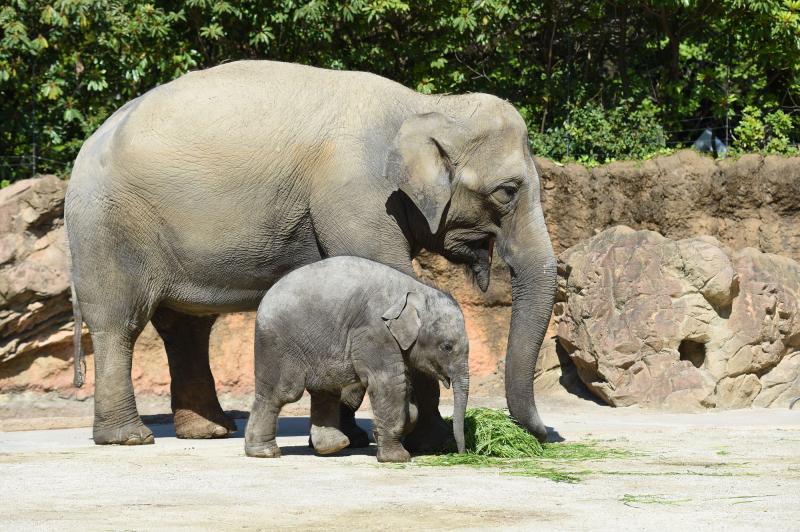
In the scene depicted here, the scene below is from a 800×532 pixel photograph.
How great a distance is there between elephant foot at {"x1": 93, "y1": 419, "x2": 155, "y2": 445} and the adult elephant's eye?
314 cm

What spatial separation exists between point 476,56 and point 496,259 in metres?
4.04

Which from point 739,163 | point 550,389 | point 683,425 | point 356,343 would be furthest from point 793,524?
point 739,163

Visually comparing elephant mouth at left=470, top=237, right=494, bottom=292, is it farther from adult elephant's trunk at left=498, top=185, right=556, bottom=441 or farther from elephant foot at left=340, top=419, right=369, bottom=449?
elephant foot at left=340, top=419, right=369, bottom=449

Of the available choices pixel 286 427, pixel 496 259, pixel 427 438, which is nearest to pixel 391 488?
pixel 427 438

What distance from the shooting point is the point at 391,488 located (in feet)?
25.7

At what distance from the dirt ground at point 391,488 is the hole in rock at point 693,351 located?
83.7 inches

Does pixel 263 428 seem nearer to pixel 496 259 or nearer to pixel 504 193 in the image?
pixel 504 193

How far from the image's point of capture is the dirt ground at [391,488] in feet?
22.3

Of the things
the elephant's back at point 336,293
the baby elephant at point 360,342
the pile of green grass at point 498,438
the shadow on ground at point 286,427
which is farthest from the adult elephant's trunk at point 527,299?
the shadow on ground at point 286,427

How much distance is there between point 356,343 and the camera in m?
9.05

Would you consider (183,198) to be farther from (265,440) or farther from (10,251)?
(10,251)

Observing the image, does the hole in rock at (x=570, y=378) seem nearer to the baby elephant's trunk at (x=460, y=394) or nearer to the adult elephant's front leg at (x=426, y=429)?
the adult elephant's front leg at (x=426, y=429)

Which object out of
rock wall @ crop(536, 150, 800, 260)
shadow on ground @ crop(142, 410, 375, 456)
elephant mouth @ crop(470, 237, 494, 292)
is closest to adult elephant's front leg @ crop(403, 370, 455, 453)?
shadow on ground @ crop(142, 410, 375, 456)

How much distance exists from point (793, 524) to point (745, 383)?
6.66m
